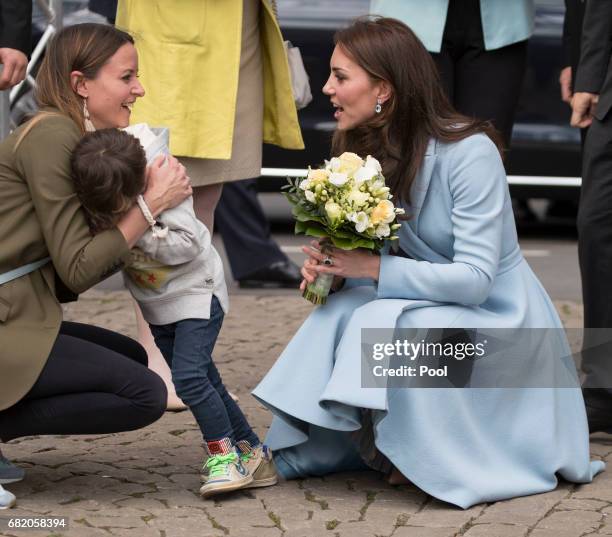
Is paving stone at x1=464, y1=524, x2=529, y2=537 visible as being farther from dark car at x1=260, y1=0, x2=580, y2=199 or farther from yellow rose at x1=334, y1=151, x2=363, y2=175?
dark car at x1=260, y1=0, x2=580, y2=199

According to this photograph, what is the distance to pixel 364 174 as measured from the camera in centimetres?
383

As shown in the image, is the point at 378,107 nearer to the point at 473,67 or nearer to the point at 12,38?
the point at 473,67

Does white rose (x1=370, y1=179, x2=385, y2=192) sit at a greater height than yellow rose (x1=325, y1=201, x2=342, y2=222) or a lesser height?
greater

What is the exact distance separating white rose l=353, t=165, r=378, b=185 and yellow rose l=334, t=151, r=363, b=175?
1 centimetres

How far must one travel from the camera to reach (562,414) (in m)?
4.09

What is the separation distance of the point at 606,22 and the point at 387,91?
0.95 metres

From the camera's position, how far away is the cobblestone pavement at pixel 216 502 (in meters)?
3.67

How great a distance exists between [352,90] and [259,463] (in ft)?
3.49

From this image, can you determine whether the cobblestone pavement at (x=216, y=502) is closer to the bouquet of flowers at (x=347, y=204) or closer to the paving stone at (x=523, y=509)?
the paving stone at (x=523, y=509)

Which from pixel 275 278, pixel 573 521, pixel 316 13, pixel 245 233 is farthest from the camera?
pixel 316 13

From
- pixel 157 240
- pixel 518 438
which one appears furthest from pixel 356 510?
pixel 157 240

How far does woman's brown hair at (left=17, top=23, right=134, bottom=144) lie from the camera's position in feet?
12.8

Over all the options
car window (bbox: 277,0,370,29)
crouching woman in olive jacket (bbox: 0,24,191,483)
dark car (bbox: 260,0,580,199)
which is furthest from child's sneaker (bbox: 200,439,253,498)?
car window (bbox: 277,0,370,29)

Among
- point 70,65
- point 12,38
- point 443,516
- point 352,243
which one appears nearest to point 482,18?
point 352,243
